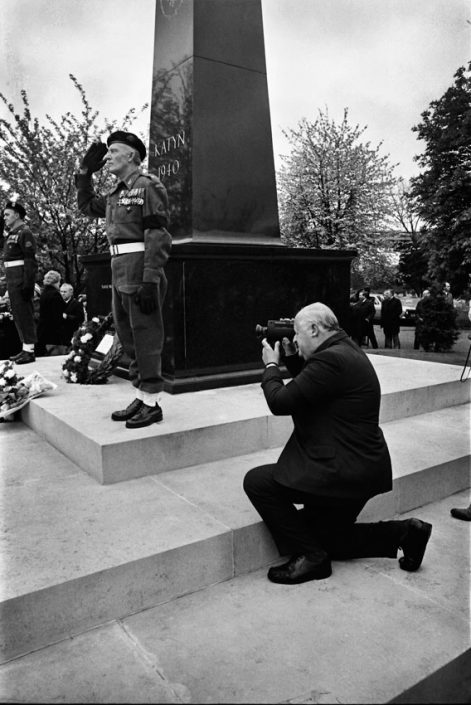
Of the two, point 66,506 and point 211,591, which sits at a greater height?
point 66,506

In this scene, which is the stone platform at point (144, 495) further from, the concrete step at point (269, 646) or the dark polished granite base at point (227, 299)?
the dark polished granite base at point (227, 299)

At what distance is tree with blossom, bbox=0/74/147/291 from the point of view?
55.5 feet

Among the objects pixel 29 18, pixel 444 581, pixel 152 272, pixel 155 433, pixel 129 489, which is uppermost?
pixel 29 18

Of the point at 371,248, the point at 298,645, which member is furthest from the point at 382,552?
the point at 371,248

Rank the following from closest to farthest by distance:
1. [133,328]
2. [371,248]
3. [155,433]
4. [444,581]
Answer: [444,581] < [155,433] < [133,328] < [371,248]

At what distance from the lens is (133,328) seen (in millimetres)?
4219

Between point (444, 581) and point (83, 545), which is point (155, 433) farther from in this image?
point (444, 581)

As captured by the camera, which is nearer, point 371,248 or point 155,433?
point 155,433

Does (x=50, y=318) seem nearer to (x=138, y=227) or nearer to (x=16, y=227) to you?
(x=16, y=227)

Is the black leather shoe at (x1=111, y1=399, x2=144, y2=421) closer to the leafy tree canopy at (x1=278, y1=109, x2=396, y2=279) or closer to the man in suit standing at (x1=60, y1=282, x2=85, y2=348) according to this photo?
the man in suit standing at (x1=60, y1=282, x2=85, y2=348)

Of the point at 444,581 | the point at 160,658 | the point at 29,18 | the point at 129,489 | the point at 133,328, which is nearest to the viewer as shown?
the point at 160,658

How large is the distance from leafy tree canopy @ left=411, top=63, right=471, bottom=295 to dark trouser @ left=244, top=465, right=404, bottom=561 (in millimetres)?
24551

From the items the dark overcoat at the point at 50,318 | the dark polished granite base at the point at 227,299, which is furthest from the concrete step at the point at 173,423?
the dark overcoat at the point at 50,318

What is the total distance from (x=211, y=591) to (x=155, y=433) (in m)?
1.29
